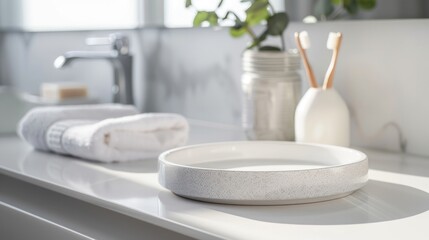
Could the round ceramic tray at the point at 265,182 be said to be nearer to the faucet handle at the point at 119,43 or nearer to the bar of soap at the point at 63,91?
the faucet handle at the point at 119,43

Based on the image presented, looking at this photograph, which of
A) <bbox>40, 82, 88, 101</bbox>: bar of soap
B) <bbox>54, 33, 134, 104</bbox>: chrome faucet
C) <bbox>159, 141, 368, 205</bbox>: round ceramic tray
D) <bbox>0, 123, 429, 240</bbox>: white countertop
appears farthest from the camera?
<bbox>40, 82, 88, 101</bbox>: bar of soap

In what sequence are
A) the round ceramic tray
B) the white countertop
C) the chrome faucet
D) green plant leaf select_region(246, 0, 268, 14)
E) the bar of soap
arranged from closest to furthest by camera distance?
the white countertop → the round ceramic tray → green plant leaf select_region(246, 0, 268, 14) → the chrome faucet → the bar of soap

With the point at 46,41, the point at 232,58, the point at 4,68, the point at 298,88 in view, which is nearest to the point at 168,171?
the point at 298,88

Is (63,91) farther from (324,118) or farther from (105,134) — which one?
(324,118)

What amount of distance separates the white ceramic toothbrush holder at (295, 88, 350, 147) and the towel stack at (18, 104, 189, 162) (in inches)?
10.2

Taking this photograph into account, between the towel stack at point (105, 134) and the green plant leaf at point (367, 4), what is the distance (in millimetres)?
444

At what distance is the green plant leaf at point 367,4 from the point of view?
158cm

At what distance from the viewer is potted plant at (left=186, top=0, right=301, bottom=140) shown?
1613mm

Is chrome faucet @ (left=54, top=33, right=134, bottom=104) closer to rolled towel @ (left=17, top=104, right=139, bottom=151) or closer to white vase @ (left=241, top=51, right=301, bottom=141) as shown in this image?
rolled towel @ (left=17, top=104, right=139, bottom=151)

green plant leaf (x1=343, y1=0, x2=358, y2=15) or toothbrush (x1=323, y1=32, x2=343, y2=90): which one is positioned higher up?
green plant leaf (x1=343, y1=0, x2=358, y2=15)

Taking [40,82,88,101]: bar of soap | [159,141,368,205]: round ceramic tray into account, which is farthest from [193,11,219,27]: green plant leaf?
[40,82,88,101]: bar of soap

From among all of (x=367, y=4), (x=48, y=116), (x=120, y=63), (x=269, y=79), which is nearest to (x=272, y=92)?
(x=269, y=79)

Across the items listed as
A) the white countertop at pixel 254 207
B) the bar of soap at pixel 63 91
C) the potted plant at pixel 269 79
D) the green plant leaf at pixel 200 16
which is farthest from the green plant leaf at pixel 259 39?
the bar of soap at pixel 63 91

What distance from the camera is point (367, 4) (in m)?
1.59
